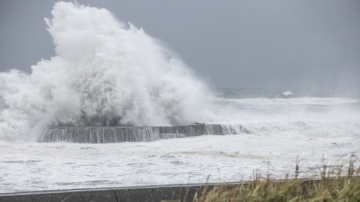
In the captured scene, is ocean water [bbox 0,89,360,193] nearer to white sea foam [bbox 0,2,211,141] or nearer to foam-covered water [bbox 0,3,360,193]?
foam-covered water [bbox 0,3,360,193]

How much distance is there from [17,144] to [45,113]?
1814 mm

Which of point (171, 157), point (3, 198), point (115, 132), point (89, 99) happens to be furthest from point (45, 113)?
point (3, 198)

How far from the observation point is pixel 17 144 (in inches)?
316

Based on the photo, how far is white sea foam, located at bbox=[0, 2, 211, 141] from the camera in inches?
380

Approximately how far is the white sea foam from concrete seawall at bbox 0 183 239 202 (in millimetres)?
6952

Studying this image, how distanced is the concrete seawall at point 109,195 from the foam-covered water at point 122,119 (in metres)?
2.03

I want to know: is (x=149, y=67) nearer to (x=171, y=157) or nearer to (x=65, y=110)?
(x=65, y=110)

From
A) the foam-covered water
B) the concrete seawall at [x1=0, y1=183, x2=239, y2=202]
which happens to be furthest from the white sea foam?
the concrete seawall at [x1=0, y1=183, x2=239, y2=202]

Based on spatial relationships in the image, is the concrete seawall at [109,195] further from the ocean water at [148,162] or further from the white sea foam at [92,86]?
the white sea foam at [92,86]

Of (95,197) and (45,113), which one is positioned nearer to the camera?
(95,197)

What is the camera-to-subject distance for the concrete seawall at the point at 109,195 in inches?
93.5

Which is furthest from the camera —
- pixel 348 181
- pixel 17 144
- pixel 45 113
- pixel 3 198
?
pixel 45 113

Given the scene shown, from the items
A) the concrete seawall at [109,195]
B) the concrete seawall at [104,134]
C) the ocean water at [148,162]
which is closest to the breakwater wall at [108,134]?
the concrete seawall at [104,134]

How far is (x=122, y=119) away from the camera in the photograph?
33.0 ft
